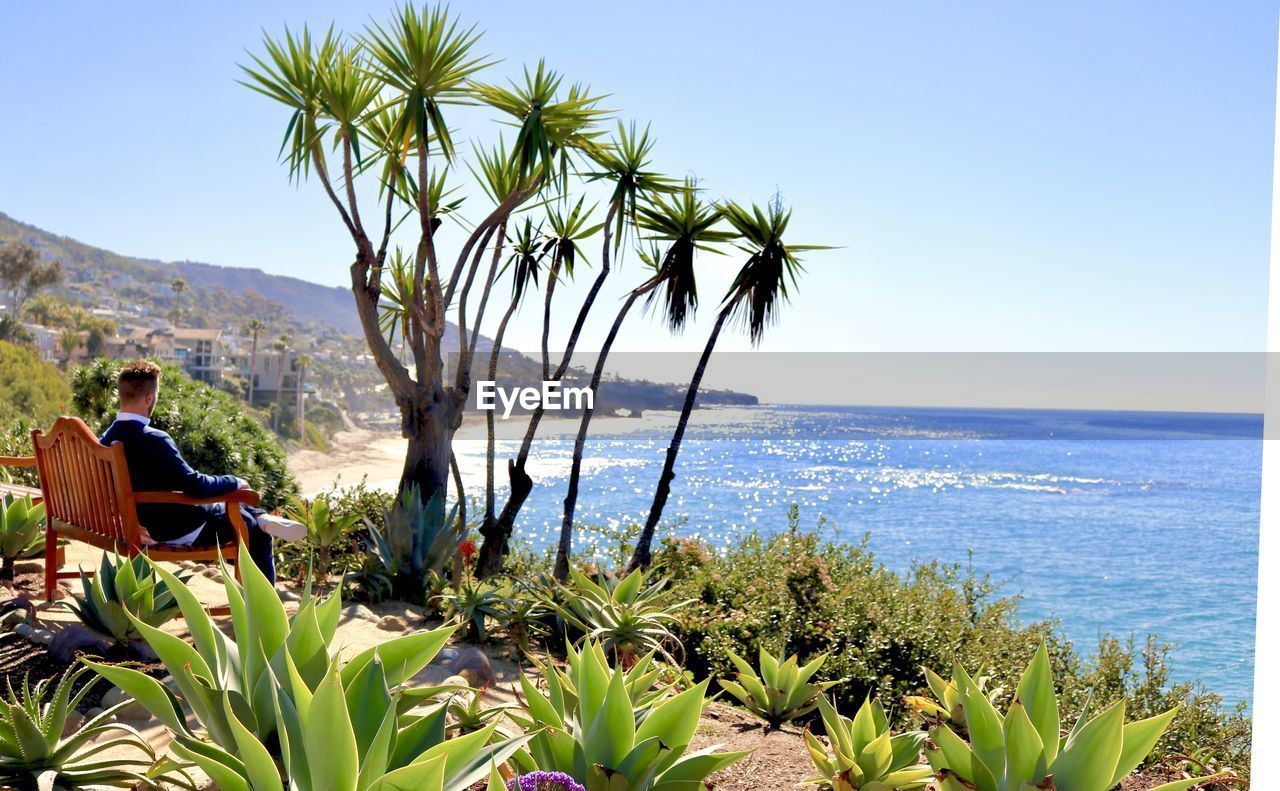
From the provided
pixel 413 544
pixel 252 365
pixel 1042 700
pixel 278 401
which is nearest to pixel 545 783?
pixel 1042 700

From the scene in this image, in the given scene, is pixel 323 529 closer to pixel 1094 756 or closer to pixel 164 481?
pixel 164 481

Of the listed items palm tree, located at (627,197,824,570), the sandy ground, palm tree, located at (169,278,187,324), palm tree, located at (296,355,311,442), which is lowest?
the sandy ground

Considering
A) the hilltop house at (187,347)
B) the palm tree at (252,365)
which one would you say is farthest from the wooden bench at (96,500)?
the palm tree at (252,365)

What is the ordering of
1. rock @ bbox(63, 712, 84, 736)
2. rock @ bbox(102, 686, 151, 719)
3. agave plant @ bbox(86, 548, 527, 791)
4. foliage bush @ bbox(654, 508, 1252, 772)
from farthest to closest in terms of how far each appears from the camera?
foliage bush @ bbox(654, 508, 1252, 772) → rock @ bbox(102, 686, 151, 719) → rock @ bbox(63, 712, 84, 736) → agave plant @ bbox(86, 548, 527, 791)

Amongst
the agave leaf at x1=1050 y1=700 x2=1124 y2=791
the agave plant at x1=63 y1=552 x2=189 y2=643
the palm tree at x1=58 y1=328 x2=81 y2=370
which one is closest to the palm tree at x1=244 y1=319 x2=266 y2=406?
the palm tree at x1=58 y1=328 x2=81 y2=370

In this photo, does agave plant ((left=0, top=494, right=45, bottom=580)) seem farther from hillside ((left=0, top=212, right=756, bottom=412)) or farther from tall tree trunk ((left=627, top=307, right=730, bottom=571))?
hillside ((left=0, top=212, right=756, bottom=412))

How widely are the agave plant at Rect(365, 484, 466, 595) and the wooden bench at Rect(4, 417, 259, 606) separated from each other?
119 centimetres

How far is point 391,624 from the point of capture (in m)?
4.41

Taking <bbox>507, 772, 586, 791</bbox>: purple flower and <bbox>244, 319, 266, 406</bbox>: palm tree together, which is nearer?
<bbox>507, 772, 586, 791</bbox>: purple flower

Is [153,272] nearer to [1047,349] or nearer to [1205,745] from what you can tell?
[1047,349]

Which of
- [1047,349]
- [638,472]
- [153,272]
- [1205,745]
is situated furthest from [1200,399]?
[153,272]

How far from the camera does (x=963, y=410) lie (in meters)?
94.9

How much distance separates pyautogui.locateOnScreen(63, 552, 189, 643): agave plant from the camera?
2896mm

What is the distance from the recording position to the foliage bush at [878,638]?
14.1 ft
